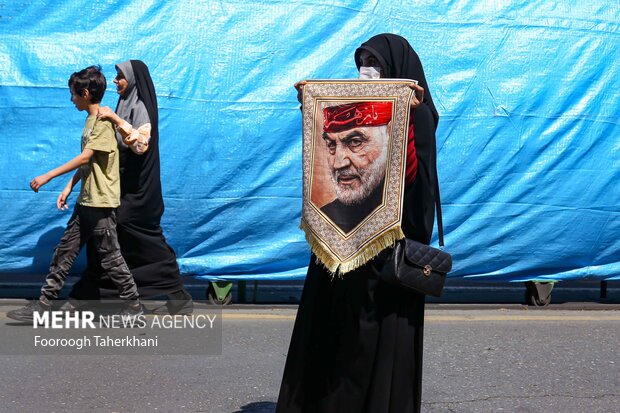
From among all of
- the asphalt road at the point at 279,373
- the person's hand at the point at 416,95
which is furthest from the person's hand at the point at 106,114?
the person's hand at the point at 416,95

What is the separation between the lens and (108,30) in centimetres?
656

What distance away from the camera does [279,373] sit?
5309 millimetres

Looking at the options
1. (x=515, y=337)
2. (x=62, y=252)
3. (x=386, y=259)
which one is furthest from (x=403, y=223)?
(x=62, y=252)

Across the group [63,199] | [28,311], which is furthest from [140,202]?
[28,311]

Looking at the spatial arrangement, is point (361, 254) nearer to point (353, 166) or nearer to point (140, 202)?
point (353, 166)

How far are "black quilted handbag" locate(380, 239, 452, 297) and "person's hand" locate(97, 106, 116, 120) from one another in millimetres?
2855

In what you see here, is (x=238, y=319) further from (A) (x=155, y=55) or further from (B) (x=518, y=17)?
(B) (x=518, y=17)

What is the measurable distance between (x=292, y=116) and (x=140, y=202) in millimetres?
1160

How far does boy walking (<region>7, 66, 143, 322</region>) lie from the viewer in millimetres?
6066

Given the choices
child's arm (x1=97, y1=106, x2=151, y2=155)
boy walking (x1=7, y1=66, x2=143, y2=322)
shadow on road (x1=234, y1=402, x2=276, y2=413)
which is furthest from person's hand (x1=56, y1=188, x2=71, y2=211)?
shadow on road (x1=234, y1=402, x2=276, y2=413)

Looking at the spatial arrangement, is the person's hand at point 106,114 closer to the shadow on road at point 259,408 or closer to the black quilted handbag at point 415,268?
the shadow on road at point 259,408

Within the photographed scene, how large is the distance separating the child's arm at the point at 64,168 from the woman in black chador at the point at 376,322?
2599 mm

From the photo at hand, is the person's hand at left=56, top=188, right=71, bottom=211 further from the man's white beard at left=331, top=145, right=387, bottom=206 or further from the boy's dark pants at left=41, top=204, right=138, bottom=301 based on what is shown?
the man's white beard at left=331, top=145, right=387, bottom=206

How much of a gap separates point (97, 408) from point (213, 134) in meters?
2.49
